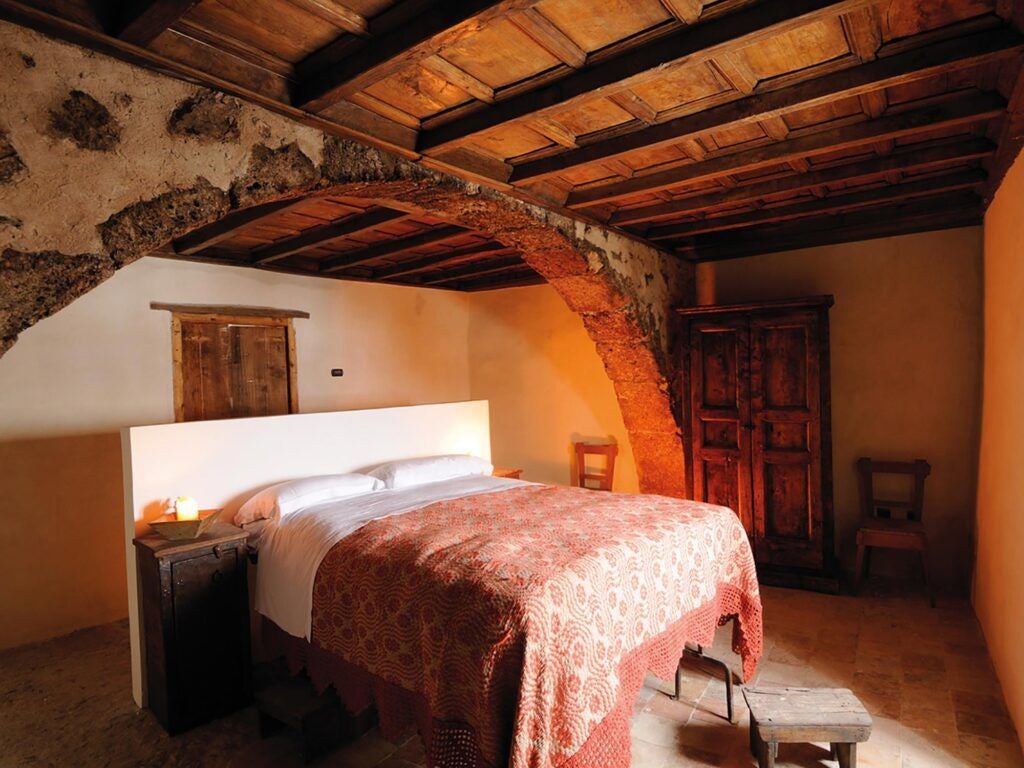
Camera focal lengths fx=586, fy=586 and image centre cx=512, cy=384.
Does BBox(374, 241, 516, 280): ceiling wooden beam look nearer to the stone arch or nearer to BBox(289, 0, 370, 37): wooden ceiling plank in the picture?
the stone arch

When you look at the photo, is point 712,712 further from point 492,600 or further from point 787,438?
point 787,438

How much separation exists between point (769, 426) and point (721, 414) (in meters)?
0.33

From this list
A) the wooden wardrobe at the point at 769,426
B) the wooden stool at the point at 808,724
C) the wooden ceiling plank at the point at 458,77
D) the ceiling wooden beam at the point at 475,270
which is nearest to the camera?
the wooden ceiling plank at the point at 458,77

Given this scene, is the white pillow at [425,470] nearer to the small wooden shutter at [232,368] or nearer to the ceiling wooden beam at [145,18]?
the small wooden shutter at [232,368]

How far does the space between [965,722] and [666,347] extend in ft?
8.83

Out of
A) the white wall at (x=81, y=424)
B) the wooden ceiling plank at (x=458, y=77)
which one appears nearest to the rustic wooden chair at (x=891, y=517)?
the wooden ceiling plank at (x=458, y=77)

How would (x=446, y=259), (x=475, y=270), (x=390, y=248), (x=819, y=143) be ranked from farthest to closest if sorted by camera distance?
(x=475, y=270), (x=446, y=259), (x=390, y=248), (x=819, y=143)

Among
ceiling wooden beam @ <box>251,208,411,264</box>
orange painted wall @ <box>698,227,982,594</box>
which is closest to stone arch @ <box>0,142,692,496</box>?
ceiling wooden beam @ <box>251,208,411,264</box>

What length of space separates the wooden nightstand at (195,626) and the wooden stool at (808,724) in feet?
7.20

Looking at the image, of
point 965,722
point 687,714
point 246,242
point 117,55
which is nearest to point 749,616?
point 687,714

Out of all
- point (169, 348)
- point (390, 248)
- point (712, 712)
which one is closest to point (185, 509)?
point (169, 348)

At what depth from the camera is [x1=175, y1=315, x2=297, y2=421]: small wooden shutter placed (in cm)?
426

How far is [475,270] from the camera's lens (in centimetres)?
542

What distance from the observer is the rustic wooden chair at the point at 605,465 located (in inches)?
206
